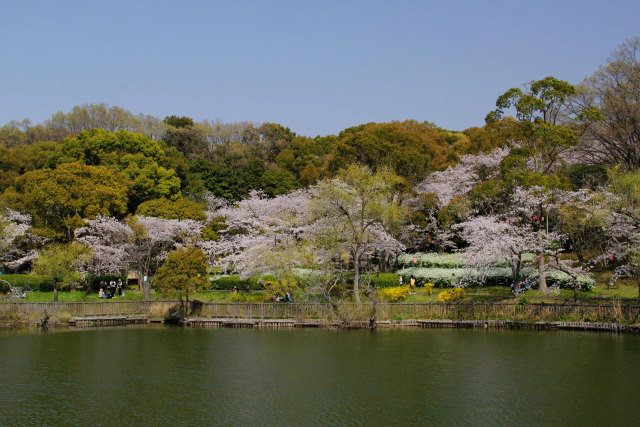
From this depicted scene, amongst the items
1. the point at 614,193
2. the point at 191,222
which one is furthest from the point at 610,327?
the point at 191,222

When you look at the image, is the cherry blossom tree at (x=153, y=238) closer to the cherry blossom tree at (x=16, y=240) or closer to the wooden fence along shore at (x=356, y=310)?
the wooden fence along shore at (x=356, y=310)

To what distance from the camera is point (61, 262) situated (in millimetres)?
41281

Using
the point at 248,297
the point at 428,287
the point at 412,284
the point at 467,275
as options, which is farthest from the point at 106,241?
the point at 467,275

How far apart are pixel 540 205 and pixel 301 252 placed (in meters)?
16.8

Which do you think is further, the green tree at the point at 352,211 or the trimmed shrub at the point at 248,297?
the trimmed shrub at the point at 248,297

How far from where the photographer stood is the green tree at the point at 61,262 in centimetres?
4106

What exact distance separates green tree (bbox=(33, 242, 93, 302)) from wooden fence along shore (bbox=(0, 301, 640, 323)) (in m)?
3.01

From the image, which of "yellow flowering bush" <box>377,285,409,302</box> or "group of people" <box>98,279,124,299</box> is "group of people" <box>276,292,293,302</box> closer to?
"yellow flowering bush" <box>377,285,409,302</box>

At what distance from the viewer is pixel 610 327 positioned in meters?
32.1

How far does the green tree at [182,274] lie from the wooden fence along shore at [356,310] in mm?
2011

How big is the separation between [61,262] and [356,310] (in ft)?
73.5

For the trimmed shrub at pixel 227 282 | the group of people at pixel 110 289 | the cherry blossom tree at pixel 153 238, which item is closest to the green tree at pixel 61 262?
the group of people at pixel 110 289

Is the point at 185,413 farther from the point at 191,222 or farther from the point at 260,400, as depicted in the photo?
the point at 191,222

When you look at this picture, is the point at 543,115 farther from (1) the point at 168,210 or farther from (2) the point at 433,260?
(1) the point at 168,210
